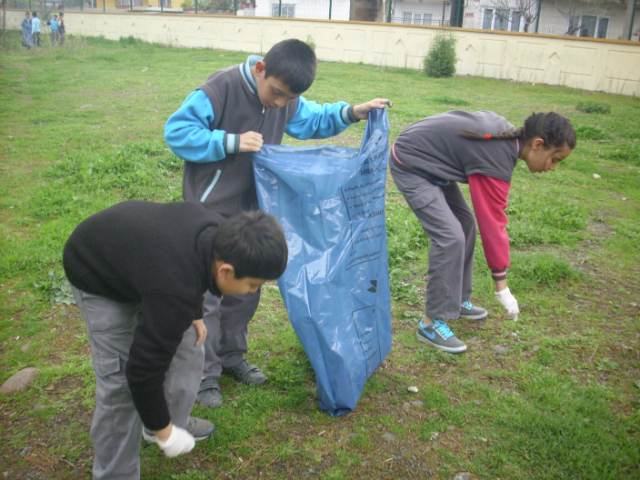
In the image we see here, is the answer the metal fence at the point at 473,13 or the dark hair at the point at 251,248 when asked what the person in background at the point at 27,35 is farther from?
the dark hair at the point at 251,248

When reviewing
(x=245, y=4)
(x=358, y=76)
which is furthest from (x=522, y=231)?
(x=245, y=4)

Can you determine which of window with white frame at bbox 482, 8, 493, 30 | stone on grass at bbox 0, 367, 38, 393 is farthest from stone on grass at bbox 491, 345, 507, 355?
window with white frame at bbox 482, 8, 493, 30

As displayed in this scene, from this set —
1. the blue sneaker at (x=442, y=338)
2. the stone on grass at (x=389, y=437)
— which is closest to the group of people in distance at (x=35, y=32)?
the blue sneaker at (x=442, y=338)

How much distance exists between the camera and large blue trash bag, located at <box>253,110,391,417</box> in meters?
2.18

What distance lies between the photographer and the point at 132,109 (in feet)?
28.5

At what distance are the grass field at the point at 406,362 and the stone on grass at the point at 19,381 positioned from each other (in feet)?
0.17

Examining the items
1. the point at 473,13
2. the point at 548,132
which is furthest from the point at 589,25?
the point at 548,132

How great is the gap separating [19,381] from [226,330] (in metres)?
1.09

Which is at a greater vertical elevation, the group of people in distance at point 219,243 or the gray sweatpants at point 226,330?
the group of people in distance at point 219,243

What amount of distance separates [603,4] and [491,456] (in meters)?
25.5

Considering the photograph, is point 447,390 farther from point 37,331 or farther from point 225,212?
point 37,331

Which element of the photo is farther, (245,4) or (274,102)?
(245,4)

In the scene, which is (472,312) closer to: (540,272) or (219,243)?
(540,272)

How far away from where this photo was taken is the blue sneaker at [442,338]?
2.92 m
